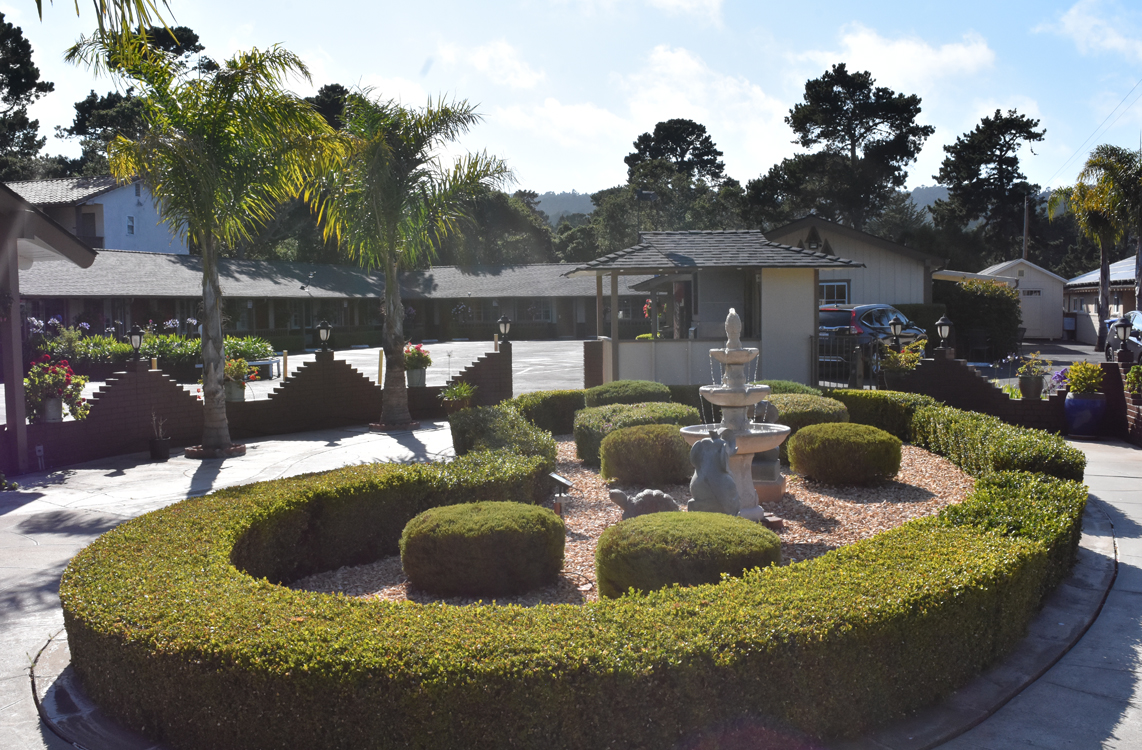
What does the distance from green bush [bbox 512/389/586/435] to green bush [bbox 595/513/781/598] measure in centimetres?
869

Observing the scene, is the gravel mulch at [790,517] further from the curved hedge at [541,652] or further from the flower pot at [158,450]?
the flower pot at [158,450]

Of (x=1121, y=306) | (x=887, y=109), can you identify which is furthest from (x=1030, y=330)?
(x=887, y=109)

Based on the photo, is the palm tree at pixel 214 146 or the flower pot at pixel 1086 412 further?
the flower pot at pixel 1086 412

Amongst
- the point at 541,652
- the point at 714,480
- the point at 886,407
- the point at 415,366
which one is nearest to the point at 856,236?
the point at 886,407

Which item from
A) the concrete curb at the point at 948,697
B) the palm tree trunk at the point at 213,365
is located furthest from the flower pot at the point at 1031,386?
the palm tree trunk at the point at 213,365

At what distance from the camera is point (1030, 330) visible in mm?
41656

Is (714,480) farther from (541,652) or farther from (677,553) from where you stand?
(541,652)

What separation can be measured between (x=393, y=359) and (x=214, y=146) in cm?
516

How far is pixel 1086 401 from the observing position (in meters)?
13.9

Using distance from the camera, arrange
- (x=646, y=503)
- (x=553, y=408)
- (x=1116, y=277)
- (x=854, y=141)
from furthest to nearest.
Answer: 1. (x=854, y=141)
2. (x=1116, y=277)
3. (x=553, y=408)
4. (x=646, y=503)

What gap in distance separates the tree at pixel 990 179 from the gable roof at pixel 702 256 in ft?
133

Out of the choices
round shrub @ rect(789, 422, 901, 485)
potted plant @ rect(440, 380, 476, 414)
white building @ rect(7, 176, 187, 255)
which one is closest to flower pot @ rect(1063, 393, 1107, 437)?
round shrub @ rect(789, 422, 901, 485)

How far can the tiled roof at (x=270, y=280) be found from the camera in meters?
32.1

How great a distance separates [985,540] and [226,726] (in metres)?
4.90
